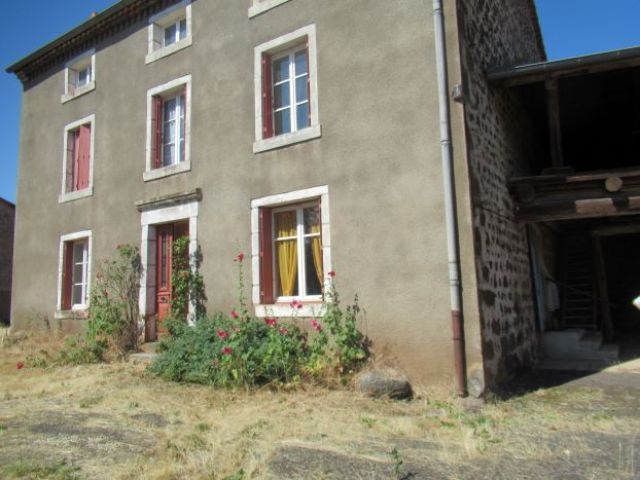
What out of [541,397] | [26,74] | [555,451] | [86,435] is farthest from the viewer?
[26,74]

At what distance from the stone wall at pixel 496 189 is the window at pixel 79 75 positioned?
7530 mm

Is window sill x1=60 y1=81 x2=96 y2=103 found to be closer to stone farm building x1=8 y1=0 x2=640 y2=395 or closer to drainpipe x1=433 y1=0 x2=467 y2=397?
stone farm building x1=8 y1=0 x2=640 y2=395

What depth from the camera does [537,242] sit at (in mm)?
9023

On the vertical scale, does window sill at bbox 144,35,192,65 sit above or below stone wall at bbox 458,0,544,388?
above

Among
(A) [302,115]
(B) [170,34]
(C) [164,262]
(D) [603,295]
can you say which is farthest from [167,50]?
(D) [603,295]

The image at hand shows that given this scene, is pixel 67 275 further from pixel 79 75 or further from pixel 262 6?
pixel 262 6

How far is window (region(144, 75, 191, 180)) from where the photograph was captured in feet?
28.4

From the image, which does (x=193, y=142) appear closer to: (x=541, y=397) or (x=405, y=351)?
(x=405, y=351)

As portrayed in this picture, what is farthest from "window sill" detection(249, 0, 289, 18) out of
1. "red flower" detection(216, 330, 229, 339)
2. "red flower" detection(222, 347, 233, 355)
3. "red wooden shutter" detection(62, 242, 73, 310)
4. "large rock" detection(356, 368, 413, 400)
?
"red wooden shutter" detection(62, 242, 73, 310)

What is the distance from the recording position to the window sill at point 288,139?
6773mm

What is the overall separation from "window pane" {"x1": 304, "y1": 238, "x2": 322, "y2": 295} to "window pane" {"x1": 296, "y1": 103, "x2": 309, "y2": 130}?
5.51ft

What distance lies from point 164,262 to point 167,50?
368cm

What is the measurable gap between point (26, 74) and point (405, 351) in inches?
432

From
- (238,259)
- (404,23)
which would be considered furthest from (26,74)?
(404,23)
